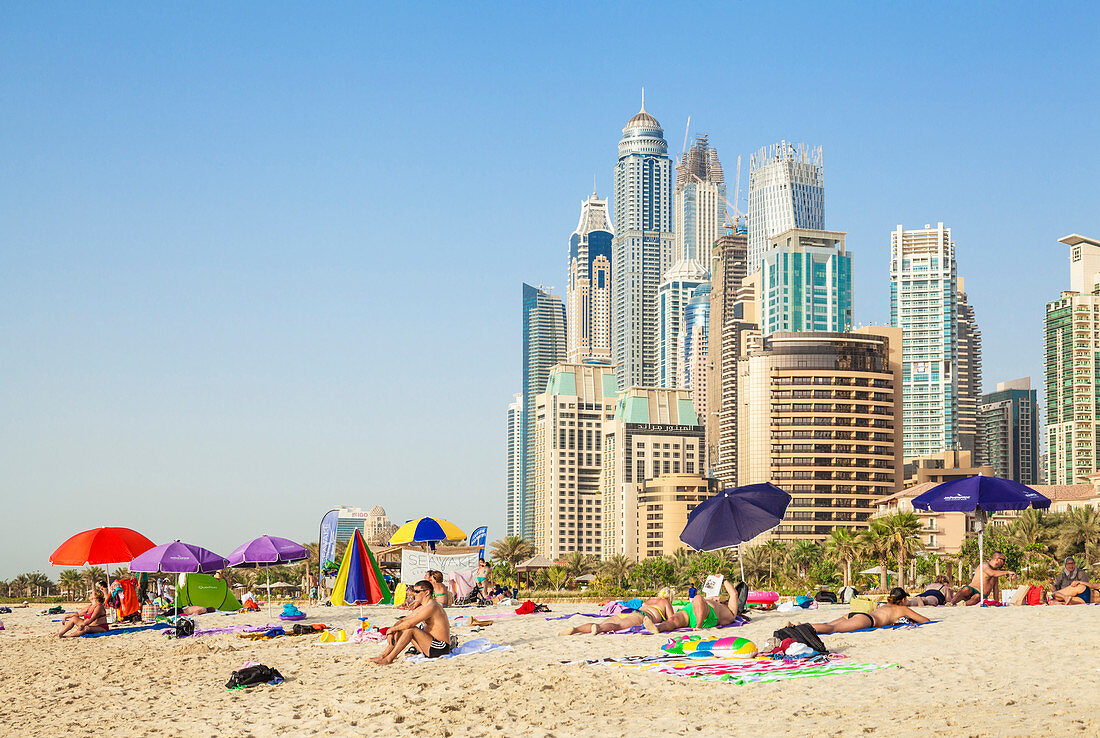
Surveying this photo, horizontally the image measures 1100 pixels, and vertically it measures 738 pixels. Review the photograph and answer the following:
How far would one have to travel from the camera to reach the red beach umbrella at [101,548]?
23.4m

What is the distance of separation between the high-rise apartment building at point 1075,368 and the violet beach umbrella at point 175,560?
16135 cm

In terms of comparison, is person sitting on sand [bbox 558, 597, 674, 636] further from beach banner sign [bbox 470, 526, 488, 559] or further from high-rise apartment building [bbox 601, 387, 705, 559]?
high-rise apartment building [bbox 601, 387, 705, 559]

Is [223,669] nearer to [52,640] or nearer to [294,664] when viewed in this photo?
[294,664]

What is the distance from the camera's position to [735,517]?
2031 cm

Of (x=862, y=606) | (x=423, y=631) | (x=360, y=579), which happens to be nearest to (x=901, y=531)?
(x=360, y=579)

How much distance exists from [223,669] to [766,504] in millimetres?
9857

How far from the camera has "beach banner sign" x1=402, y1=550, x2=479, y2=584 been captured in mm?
30500

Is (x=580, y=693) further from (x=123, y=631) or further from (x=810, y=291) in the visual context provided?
(x=810, y=291)

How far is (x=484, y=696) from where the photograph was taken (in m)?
11.9

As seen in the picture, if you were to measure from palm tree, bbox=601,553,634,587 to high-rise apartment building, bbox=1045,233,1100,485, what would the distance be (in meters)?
109

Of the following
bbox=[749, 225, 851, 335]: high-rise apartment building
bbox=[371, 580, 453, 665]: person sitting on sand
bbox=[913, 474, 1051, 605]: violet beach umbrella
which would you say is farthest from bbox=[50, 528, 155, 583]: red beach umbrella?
bbox=[749, 225, 851, 335]: high-rise apartment building

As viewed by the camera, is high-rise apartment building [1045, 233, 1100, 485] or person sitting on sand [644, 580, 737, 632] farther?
high-rise apartment building [1045, 233, 1100, 485]

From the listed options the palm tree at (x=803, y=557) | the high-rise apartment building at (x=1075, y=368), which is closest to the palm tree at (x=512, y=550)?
the palm tree at (x=803, y=557)

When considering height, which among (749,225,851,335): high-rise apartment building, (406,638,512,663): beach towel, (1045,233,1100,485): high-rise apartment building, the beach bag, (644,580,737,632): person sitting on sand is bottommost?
(406,638,512,663): beach towel
